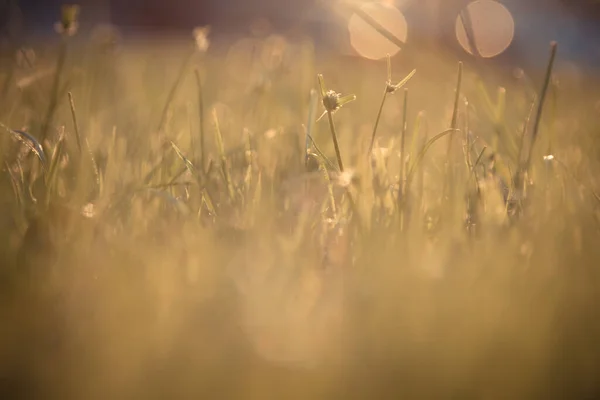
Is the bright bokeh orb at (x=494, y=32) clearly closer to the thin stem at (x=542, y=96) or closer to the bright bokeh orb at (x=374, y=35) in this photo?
the bright bokeh orb at (x=374, y=35)

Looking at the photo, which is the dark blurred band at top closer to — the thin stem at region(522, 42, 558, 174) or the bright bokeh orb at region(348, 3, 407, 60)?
the bright bokeh orb at region(348, 3, 407, 60)

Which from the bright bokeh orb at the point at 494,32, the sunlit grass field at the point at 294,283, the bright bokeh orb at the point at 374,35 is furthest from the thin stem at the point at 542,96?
the bright bokeh orb at the point at 494,32

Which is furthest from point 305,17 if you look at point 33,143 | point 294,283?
point 294,283

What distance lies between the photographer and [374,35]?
699 centimetres

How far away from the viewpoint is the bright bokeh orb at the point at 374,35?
6.69 metres

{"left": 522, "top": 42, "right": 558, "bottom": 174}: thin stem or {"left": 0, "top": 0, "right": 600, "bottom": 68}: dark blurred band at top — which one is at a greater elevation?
{"left": 0, "top": 0, "right": 600, "bottom": 68}: dark blurred band at top

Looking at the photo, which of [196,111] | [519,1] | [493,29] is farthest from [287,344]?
[519,1]

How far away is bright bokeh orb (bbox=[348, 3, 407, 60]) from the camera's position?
263 inches

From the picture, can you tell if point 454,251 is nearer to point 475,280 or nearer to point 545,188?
point 475,280

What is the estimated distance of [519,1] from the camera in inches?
400

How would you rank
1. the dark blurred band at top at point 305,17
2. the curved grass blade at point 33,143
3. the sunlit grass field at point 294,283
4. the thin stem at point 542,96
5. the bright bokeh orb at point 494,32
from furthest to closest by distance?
the dark blurred band at top at point 305,17
the bright bokeh orb at point 494,32
the thin stem at point 542,96
the curved grass blade at point 33,143
the sunlit grass field at point 294,283

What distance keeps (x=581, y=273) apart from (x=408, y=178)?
488 millimetres

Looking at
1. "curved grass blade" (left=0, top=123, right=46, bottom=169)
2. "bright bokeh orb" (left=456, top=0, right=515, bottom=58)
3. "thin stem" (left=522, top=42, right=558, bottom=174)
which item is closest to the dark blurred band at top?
"bright bokeh orb" (left=456, top=0, right=515, bottom=58)

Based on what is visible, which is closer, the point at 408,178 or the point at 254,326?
the point at 254,326
